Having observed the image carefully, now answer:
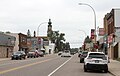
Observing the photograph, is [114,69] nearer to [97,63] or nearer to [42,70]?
[97,63]

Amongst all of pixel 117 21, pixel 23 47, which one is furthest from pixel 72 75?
pixel 23 47

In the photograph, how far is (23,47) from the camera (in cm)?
10156

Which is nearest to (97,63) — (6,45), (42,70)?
(42,70)

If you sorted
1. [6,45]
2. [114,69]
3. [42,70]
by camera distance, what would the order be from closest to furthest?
[42,70] < [114,69] < [6,45]

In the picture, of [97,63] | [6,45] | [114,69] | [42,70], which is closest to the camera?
[97,63]

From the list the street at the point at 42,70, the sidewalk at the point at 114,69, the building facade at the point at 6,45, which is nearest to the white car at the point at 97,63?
the street at the point at 42,70

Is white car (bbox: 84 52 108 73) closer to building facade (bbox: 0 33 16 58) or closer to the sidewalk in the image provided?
the sidewalk

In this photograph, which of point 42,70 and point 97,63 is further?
point 42,70

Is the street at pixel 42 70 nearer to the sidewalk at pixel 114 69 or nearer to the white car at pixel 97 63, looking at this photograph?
the white car at pixel 97 63

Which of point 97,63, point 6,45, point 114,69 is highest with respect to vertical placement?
point 6,45

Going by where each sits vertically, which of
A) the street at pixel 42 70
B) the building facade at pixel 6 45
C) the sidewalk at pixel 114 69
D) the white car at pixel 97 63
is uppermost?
the building facade at pixel 6 45

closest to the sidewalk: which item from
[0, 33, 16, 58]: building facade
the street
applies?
the street

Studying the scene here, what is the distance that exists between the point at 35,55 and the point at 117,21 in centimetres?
2711

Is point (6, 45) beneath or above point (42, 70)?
above
